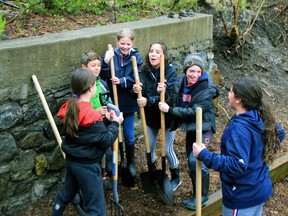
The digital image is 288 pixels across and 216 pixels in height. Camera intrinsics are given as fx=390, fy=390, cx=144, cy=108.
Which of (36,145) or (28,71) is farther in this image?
(36,145)

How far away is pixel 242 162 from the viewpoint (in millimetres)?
2939

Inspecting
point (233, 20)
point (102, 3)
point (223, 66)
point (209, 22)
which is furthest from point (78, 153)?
point (233, 20)

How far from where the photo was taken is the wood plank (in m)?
4.37

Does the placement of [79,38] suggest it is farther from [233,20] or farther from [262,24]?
[262,24]

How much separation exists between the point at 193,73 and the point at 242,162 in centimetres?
120

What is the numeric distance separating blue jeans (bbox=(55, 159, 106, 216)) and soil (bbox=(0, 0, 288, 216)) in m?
0.87

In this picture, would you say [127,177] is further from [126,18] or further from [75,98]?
[126,18]

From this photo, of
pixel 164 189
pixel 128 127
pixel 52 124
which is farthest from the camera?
pixel 128 127

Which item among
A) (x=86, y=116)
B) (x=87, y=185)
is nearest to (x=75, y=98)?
(x=86, y=116)

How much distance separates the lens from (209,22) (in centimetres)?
640

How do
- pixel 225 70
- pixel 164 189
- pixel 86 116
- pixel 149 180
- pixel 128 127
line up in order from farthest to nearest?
1. pixel 225 70
2. pixel 128 127
3. pixel 149 180
4. pixel 164 189
5. pixel 86 116

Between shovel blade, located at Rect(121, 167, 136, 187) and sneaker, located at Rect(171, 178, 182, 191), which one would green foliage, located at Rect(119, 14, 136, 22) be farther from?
sneaker, located at Rect(171, 178, 182, 191)

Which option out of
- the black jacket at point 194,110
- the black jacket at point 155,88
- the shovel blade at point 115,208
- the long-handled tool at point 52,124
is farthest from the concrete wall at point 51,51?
the shovel blade at point 115,208

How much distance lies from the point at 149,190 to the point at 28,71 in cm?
194
